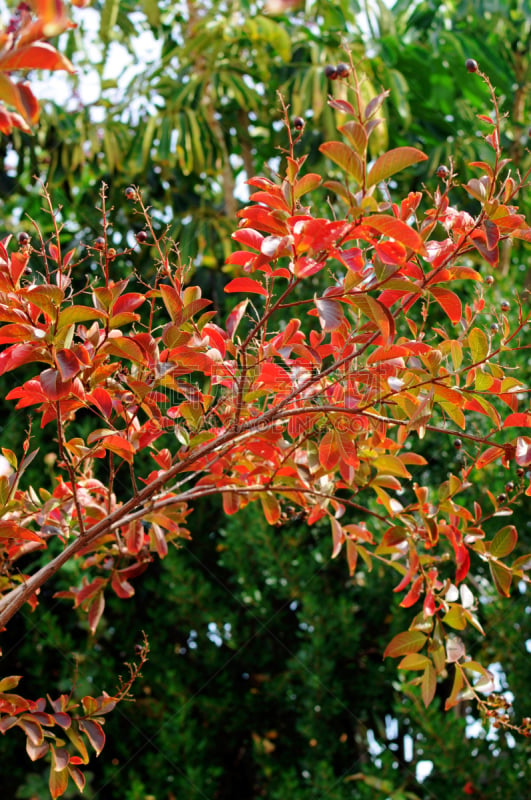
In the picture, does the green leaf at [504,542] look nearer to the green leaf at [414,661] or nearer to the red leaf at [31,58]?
the green leaf at [414,661]

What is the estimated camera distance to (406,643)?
3.26ft

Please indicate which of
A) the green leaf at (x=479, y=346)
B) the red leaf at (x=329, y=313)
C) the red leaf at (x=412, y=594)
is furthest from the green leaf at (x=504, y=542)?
the red leaf at (x=329, y=313)

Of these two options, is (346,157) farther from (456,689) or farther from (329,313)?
(456,689)

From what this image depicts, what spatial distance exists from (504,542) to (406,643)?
190mm

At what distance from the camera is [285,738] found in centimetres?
240

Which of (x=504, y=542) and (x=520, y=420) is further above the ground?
(x=520, y=420)

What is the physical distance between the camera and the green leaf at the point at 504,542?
100 centimetres

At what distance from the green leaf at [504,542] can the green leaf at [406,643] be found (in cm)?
15

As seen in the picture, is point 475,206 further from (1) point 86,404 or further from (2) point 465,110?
(1) point 86,404

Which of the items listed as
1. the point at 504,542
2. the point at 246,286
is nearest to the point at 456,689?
the point at 504,542

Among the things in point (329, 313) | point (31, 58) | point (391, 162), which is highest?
point (31, 58)

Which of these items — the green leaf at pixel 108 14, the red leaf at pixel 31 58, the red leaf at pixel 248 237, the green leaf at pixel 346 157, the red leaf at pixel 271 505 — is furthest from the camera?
the green leaf at pixel 108 14

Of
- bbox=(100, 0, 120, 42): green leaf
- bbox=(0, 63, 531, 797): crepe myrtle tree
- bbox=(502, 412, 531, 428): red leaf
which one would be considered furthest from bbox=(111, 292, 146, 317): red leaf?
bbox=(100, 0, 120, 42): green leaf

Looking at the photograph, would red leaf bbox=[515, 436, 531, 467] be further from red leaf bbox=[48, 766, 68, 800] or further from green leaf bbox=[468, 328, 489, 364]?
red leaf bbox=[48, 766, 68, 800]
